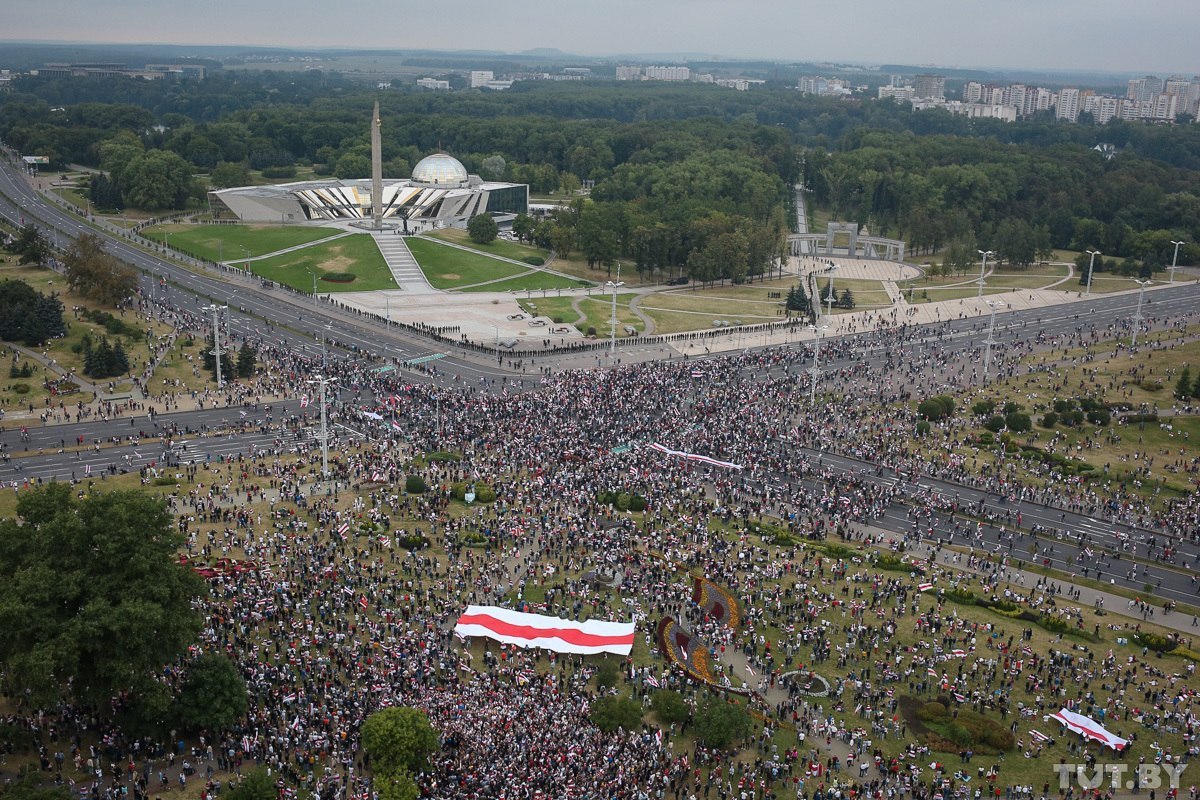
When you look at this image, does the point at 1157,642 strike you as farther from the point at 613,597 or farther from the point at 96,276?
the point at 96,276

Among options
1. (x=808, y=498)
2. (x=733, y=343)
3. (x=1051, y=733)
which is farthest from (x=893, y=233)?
(x=1051, y=733)

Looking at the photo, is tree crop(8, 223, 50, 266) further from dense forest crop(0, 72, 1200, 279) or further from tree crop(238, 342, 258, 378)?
tree crop(238, 342, 258, 378)

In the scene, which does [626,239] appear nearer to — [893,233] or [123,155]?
[893,233]

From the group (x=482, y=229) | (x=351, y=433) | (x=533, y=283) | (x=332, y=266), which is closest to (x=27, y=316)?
(x=351, y=433)

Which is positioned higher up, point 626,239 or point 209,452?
point 626,239

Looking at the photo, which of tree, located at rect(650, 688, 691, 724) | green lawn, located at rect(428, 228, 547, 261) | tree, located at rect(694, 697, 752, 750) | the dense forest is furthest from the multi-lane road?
green lawn, located at rect(428, 228, 547, 261)

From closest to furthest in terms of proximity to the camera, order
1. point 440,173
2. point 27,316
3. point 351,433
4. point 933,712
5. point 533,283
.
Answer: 1. point 933,712
2. point 351,433
3. point 27,316
4. point 533,283
5. point 440,173
